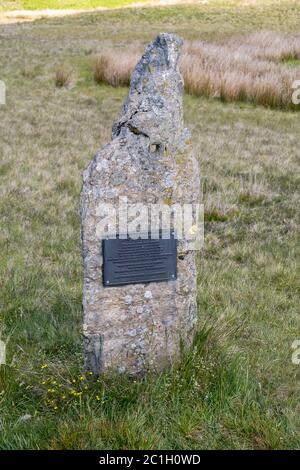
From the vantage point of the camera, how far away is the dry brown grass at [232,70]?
14.7 m

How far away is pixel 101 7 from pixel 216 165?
4473 cm

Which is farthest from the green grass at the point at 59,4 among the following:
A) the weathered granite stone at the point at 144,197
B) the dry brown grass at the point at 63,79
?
the weathered granite stone at the point at 144,197

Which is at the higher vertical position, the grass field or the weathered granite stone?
the weathered granite stone

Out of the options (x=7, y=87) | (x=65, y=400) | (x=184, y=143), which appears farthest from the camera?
(x=7, y=87)

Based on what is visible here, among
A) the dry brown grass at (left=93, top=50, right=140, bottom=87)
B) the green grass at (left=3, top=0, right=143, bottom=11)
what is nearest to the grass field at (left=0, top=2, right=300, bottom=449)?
the dry brown grass at (left=93, top=50, right=140, bottom=87)

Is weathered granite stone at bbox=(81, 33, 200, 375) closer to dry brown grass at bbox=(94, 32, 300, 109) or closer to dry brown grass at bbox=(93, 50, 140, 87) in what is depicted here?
dry brown grass at bbox=(94, 32, 300, 109)

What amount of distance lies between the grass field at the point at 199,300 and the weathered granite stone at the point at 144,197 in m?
0.18

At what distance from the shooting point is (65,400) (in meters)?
3.42

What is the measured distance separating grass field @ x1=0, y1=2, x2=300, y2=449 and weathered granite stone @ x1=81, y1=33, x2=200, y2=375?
18cm

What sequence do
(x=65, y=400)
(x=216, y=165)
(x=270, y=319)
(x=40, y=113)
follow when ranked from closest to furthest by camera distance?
1. (x=65, y=400)
2. (x=270, y=319)
3. (x=216, y=165)
4. (x=40, y=113)

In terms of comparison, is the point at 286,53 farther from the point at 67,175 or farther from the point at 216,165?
the point at 67,175

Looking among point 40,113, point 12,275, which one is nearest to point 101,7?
point 40,113

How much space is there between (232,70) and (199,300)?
1204 cm

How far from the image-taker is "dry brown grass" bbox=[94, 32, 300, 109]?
48.1 ft
